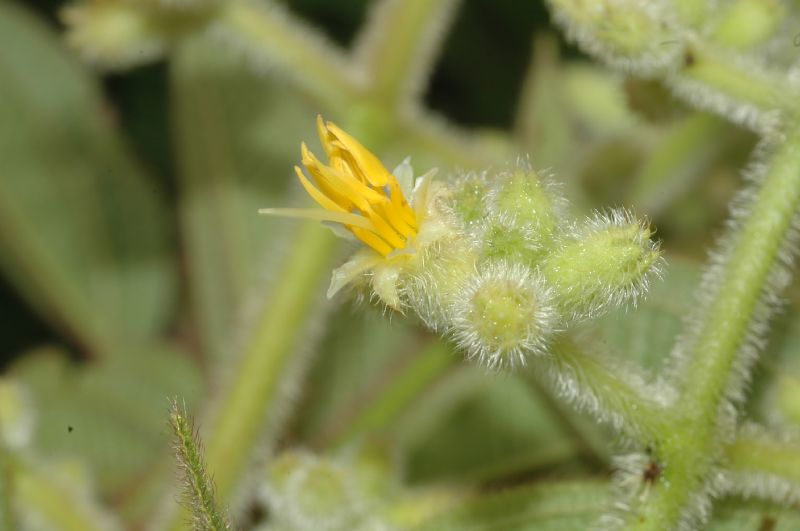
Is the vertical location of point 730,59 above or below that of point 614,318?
above

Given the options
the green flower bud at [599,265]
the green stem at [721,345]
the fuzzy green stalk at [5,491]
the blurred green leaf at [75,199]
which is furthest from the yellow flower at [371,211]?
the blurred green leaf at [75,199]

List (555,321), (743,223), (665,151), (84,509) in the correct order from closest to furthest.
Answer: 1. (555,321)
2. (743,223)
3. (84,509)
4. (665,151)

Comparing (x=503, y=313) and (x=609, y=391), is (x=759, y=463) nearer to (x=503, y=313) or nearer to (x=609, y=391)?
(x=609, y=391)

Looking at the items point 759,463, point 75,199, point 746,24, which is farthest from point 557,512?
point 75,199

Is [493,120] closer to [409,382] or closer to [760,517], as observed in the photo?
[409,382]

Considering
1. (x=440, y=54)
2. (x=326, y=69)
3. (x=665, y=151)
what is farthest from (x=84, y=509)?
(x=440, y=54)

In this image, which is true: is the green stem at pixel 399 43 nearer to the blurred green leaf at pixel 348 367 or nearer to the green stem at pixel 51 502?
the blurred green leaf at pixel 348 367
